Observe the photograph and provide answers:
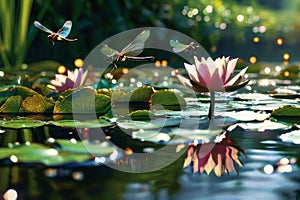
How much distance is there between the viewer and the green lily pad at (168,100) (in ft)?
8.45

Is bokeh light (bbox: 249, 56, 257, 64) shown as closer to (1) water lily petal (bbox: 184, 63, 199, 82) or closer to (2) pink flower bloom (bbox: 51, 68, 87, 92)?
(2) pink flower bloom (bbox: 51, 68, 87, 92)

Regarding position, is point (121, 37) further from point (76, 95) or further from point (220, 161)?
point (220, 161)

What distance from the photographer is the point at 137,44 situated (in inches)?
93.4

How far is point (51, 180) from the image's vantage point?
1323 mm

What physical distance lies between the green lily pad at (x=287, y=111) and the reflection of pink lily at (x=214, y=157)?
0.59 meters

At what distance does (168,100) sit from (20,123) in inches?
28.9

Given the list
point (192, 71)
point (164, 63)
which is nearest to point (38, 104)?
point (192, 71)

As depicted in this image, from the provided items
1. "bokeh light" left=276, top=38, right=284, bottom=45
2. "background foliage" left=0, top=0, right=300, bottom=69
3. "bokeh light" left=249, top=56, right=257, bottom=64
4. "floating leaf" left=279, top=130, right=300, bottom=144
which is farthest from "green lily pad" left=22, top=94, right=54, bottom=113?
"bokeh light" left=276, top=38, right=284, bottom=45

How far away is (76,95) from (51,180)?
42.4 inches

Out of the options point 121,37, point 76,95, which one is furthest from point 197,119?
point 121,37

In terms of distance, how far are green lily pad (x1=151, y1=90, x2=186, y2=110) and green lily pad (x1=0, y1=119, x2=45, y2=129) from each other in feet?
2.05

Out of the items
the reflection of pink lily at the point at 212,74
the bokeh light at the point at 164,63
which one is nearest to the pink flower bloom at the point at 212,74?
the reflection of pink lily at the point at 212,74

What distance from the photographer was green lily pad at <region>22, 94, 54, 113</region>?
8.06 feet

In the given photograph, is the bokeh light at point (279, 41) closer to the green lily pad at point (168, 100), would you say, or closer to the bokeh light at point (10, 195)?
the green lily pad at point (168, 100)
